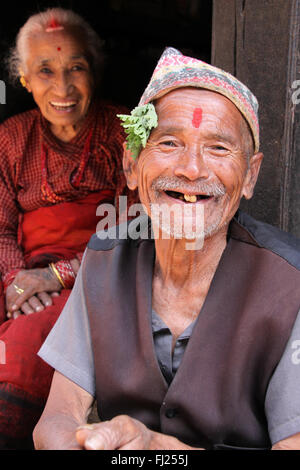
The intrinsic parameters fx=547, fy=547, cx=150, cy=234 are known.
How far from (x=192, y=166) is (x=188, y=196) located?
11cm

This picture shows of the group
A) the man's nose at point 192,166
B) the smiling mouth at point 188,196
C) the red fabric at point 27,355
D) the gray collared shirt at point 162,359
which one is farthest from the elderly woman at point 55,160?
the man's nose at point 192,166

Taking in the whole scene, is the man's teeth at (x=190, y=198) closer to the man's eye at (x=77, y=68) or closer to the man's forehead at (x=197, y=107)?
the man's forehead at (x=197, y=107)

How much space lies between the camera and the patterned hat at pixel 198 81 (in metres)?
1.83

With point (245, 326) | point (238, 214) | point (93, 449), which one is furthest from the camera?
point (238, 214)

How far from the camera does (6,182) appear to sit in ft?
10.6

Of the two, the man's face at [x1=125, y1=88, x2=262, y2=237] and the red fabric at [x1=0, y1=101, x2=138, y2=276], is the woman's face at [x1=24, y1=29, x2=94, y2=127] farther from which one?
the man's face at [x1=125, y1=88, x2=262, y2=237]

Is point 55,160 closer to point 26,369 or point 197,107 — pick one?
point 26,369

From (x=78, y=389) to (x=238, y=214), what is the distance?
0.87 metres

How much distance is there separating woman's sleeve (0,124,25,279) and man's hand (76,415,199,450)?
1.64 metres

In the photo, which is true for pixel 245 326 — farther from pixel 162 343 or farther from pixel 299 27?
pixel 299 27

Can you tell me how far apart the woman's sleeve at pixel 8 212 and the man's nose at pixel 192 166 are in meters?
1.54

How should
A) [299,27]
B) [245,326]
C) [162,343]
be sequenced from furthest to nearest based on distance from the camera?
1. [299,27]
2. [162,343]
3. [245,326]

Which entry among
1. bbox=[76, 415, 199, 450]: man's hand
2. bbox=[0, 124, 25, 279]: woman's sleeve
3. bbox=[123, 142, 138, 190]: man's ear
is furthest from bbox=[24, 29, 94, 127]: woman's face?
bbox=[76, 415, 199, 450]: man's hand
